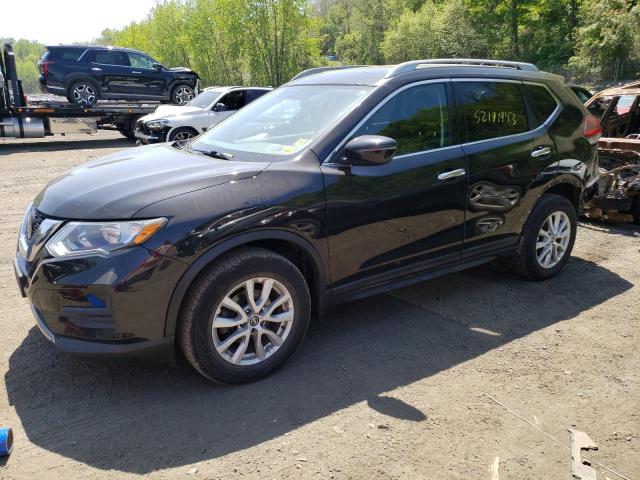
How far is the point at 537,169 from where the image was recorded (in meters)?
4.50

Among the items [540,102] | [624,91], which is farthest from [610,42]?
[540,102]

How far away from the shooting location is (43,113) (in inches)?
603

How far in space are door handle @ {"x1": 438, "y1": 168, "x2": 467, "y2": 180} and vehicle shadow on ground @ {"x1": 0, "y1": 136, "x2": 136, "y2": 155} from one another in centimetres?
1424

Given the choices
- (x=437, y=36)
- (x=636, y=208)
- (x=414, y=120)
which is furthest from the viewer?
(x=437, y=36)

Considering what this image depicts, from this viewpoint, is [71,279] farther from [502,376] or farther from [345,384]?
[502,376]

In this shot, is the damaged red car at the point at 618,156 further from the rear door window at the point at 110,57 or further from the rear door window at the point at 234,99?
the rear door window at the point at 110,57

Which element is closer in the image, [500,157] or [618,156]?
[500,157]

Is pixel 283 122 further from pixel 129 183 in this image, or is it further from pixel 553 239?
pixel 553 239

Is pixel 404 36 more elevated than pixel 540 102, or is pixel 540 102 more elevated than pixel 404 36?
pixel 404 36

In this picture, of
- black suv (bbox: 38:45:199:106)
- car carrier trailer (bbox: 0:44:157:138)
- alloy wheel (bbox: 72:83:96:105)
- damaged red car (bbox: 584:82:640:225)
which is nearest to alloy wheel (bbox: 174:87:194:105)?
black suv (bbox: 38:45:199:106)

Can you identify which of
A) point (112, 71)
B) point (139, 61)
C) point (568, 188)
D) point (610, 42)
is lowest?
point (568, 188)

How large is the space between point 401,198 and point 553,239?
77.4 inches

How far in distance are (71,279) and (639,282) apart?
4.77 meters

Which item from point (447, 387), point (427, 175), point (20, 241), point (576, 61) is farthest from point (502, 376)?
point (576, 61)
